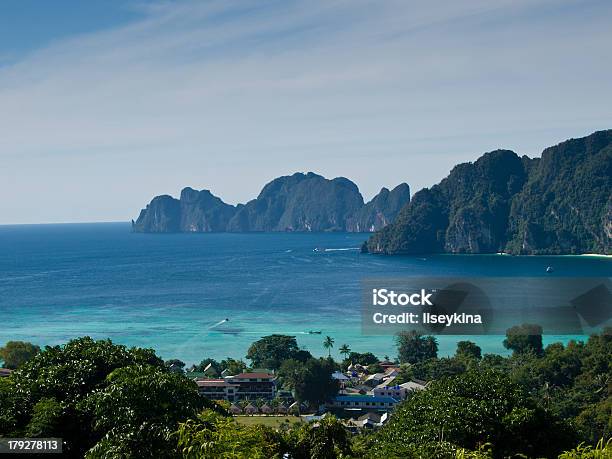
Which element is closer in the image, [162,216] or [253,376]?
[253,376]

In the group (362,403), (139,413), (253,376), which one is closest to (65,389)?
(139,413)

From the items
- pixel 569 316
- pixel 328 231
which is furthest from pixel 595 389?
pixel 328 231

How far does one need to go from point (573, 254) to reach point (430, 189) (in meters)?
22.4

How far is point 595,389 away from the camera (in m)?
23.1

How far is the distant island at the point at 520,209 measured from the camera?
3290 inches

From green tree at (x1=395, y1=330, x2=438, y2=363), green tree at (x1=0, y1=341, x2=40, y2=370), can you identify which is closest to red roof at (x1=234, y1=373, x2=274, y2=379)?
green tree at (x1=395, y1=330, x2=438, y2=363)

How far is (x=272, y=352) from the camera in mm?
28562

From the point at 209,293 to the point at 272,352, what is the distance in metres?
21.6

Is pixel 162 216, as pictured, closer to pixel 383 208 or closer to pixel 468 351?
pixel 383 208

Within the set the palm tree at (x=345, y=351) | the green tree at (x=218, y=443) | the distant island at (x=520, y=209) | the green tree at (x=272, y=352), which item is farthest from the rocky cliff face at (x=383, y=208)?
the green tree at (x=218, y=443)

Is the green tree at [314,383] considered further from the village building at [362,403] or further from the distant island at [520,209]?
the distant island at [520,209]

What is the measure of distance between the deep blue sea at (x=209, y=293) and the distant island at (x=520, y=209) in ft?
16.8

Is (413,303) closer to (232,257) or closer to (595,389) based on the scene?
(595,389)

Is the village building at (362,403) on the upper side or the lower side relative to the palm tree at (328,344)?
lower
